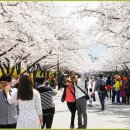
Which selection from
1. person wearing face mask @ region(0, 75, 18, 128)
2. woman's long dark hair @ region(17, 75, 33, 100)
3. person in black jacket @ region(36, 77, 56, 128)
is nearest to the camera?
woman's long dark hair @ region(17, 75, 33, 100)

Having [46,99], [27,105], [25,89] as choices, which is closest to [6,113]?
[27,105]

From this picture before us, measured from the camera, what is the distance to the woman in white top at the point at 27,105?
7.13 meters

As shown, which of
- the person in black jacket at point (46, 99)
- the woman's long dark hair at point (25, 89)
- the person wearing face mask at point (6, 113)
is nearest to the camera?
the woman's long dark hair at point (25, 89)

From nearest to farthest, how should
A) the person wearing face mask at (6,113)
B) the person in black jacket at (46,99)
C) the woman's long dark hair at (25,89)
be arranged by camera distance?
the woman's long dark hair at (25,89)
the person wearing face mask at (6,113)
the person in black jacket at (46,99)

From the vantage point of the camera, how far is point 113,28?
79.0ft

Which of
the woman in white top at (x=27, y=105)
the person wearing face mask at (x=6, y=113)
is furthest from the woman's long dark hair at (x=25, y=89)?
the person wearing face mask at (x=6, y=113)

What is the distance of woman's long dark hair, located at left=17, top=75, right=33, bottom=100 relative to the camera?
280 inches

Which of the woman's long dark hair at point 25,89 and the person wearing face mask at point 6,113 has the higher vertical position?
the woman's long dark hair at point 25,89

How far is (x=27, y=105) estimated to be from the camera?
23.5ft

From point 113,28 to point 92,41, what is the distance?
3812 mm

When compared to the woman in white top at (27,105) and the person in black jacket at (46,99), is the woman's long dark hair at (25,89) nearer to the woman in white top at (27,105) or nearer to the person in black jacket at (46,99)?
the woman in white top at (27,105)

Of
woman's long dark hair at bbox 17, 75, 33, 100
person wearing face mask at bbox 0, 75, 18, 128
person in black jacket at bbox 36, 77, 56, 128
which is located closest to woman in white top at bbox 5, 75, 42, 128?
woman's long dark hair at bbox 17, 75, 33, 100

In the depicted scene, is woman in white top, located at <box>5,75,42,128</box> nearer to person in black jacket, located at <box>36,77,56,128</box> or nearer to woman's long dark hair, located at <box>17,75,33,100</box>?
woman's long dark hair, located at <box>17,75,33,100</box>

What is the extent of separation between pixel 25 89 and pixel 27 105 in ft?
0.90
